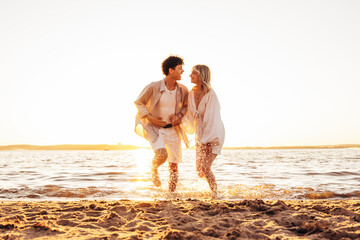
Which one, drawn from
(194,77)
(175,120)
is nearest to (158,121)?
(175,120)

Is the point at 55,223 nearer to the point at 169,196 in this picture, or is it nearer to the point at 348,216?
the point at 169,196

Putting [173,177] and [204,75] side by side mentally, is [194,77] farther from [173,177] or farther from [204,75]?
[173,177]

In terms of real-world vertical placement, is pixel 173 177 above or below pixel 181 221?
above

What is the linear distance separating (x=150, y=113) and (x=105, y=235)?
304 cm

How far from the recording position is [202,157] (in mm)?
5238

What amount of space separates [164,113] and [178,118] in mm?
277

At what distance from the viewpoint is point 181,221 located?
3.29 m

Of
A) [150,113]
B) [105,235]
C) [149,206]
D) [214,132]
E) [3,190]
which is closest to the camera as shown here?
[105,235]

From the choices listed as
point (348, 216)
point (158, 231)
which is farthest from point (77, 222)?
point (348, 216)

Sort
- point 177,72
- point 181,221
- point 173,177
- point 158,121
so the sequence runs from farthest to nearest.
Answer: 1. point 173,177
2. point 158,121
3. point 177,72
4. point 181,221

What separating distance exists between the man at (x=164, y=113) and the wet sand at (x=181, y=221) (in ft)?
4.71

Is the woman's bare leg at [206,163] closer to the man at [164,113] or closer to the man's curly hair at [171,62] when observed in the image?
the man at [164,113]

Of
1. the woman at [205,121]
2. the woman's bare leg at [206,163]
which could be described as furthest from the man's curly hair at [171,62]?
the woman's bare leg at [206,163]

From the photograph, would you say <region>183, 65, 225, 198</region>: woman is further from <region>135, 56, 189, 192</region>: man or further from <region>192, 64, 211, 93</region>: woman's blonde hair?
<region>135, 56, 189, 192</region>: man
